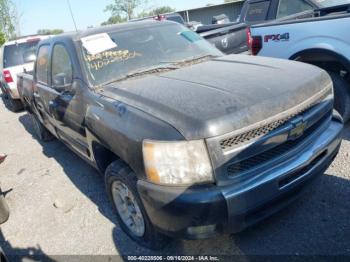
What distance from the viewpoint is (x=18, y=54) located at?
29.0 feet

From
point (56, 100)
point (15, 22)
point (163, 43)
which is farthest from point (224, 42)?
point (15, 22)

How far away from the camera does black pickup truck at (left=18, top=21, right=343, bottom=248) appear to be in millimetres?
2137

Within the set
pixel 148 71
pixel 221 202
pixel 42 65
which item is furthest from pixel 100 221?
pixel 42 65

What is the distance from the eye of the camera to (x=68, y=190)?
4.16m

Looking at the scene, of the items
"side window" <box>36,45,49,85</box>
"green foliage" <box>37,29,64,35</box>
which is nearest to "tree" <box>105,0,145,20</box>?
"green foliage" <box>37,29,64,35</box>

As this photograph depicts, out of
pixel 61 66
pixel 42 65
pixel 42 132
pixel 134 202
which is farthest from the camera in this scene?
pixel 42 132

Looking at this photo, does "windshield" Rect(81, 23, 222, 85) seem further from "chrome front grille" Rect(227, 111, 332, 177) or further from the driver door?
"chrome front grille" Rect(227, 111, 332, 177)

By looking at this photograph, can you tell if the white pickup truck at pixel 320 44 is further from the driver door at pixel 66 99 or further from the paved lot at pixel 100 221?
the driver door at pixel 66 99

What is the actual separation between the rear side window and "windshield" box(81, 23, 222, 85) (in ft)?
20.4

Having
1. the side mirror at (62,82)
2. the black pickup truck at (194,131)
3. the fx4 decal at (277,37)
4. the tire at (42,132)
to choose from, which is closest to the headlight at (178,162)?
the black pickup truck at (194,131)

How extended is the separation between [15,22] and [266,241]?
1423 inches

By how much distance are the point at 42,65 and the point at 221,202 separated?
12.0ft

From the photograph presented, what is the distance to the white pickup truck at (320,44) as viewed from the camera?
156 inches

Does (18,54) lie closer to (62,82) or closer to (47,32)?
(62,82)
